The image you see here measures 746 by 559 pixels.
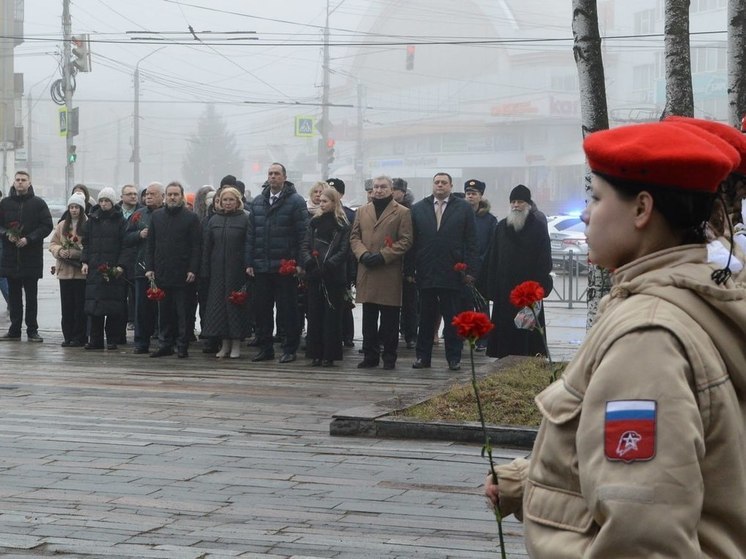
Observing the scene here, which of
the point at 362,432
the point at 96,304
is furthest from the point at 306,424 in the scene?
the point at 96,304

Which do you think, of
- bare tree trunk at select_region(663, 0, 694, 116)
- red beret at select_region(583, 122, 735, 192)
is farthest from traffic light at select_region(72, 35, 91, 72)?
red beret at select_region(583, 122, 735, 192)

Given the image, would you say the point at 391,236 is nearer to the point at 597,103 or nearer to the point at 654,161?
the point at 597,103

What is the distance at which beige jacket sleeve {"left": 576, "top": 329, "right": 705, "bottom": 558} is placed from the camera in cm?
211

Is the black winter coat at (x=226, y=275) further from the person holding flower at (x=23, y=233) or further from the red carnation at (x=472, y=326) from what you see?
the red carnation at (x=472, y=326)

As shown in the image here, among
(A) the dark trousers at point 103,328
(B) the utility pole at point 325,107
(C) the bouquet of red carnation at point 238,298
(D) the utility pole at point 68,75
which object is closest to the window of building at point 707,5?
(B) the utility pole at point 325,107

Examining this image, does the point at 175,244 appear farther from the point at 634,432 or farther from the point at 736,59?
the point at 634,432

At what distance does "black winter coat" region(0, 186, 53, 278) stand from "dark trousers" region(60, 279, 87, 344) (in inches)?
18.4

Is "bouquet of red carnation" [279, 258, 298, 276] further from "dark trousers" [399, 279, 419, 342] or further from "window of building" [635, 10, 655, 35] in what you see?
"window of building" [635, 10, 655, 35]

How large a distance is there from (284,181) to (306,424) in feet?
15.9

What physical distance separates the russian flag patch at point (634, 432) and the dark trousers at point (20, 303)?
48.4 ft

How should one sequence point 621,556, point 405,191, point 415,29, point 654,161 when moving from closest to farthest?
point 621,556, point 654,161, point 405,191, point 415,29

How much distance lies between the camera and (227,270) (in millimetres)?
14719

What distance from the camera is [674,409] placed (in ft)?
7.04

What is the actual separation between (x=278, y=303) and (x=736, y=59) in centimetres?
525
